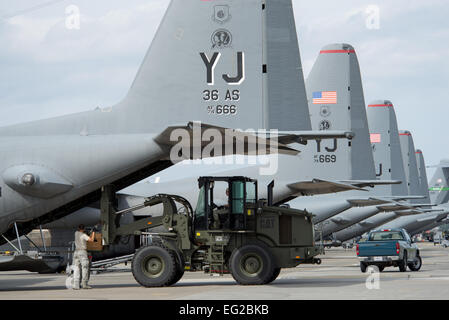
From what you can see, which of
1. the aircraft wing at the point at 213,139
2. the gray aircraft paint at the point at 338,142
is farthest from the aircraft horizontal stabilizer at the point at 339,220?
the aircraft wing at the point at 213,139

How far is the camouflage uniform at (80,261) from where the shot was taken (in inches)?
758

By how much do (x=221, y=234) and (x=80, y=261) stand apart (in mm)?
3634

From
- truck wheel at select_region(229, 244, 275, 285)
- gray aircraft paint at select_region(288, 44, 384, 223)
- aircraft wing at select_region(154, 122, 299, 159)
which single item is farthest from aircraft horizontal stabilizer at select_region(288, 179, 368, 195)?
truck wheel at select_region(229, 244, 275, 285)

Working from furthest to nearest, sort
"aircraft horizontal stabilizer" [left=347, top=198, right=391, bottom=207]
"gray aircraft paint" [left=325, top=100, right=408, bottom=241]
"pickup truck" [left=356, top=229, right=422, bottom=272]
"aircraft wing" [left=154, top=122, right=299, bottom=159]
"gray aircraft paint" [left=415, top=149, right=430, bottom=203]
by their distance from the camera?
"gray aircraft paint" [left=415, top=149, right=430, bottom=203], "gray aircraft paint" [left=325, top=100, right=408, bottom=241], "aircraft horizontal stabilizer" [left=347, top=198, right=391, bottom=207], "pickup truck" [left=356, top=229, right=422, bottom=272], "aircraft wing" [left=154, top=122, right=299, bottom=159]

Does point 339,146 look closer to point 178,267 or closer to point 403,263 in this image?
point 403,263

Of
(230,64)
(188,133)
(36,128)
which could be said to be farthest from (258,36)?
(36,128)

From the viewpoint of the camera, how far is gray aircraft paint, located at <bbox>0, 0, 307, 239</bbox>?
63.8 feet

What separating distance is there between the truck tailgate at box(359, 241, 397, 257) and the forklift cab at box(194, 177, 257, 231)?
9.28 metres

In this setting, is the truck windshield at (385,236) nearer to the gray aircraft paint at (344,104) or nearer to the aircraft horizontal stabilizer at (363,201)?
the gray aircraft paint at (344,104)

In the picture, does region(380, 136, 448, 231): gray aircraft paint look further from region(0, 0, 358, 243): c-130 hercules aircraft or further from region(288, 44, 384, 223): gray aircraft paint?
region(0, 0, 358, 243): c-130 hercules aircraft

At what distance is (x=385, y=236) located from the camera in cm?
2941

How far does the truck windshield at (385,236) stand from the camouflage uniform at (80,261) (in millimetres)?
13449

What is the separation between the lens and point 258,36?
20.0 meters
